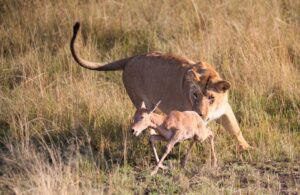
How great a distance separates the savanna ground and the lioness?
0.21 meters

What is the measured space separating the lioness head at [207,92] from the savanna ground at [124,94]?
35cm

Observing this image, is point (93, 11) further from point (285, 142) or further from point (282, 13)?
point (285, 142)

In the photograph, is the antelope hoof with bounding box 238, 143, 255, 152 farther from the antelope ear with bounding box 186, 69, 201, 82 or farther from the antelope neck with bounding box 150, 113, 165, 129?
the antelope neck with bounding box 150, 113, 165, 129

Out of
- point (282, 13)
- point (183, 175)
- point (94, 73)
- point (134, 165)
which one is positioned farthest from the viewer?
point (282, 13)

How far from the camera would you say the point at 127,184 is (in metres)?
6.01

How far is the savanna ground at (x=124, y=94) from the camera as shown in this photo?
19.9 feet

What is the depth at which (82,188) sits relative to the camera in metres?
5.70

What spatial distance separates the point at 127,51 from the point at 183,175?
11.3ft

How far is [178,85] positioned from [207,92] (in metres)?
0.41

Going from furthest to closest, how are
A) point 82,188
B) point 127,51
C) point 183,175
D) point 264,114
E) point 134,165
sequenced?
point 127,51
point 264,114
point 134,165
point 183,175
point 82,188

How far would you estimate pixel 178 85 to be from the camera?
6.98 metres

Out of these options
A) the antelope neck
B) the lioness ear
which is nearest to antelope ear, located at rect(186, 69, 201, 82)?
the lioness ear

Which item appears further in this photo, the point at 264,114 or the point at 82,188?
the point at 264,114

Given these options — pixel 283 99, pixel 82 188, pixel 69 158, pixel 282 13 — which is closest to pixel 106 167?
pixel 69 158
